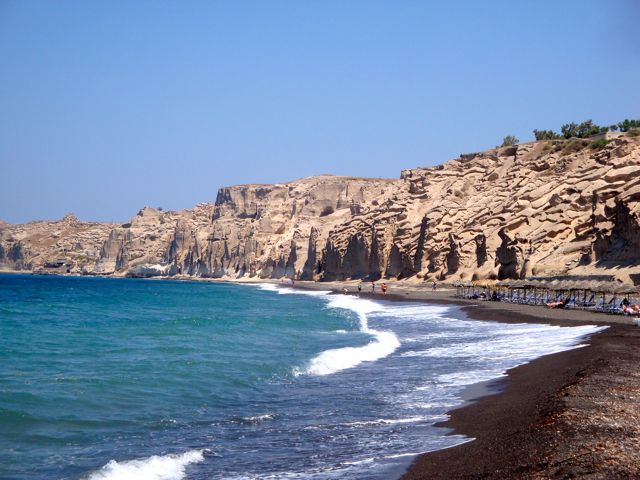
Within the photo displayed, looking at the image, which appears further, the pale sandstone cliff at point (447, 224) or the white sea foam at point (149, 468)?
the pale sandstone cliff at point (447, 224)

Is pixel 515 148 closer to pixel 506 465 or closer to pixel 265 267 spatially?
pixel 265 267

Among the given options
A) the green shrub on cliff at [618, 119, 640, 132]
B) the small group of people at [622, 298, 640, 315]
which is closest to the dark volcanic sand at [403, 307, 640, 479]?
the small group of people at [622, 298, 640, 315]

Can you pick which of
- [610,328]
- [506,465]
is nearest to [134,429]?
[506,465]

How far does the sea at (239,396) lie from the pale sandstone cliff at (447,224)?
19.5 meters

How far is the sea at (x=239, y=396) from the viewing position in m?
9.79

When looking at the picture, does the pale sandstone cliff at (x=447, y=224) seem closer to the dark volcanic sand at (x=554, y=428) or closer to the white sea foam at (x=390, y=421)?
the dark volcanic sand at (x=554, y=428)

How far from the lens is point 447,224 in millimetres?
72125

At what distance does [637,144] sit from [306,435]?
57.8 metres

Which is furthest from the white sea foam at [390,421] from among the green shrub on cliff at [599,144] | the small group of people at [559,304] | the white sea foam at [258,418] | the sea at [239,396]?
the green shrub on cliff at [599,144]

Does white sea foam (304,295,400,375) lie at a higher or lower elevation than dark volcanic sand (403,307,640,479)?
lower

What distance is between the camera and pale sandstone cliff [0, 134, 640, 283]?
4877 centimetres

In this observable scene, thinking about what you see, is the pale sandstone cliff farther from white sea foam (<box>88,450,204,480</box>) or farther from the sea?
white sea foam (<box>88,450,204,480</box>)

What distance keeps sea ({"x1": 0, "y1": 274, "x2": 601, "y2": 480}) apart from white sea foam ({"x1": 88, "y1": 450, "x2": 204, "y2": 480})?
0.08 ft

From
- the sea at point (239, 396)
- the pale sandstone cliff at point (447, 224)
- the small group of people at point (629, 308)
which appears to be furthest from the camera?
the pale sandstone cliff at point (447, 224)
